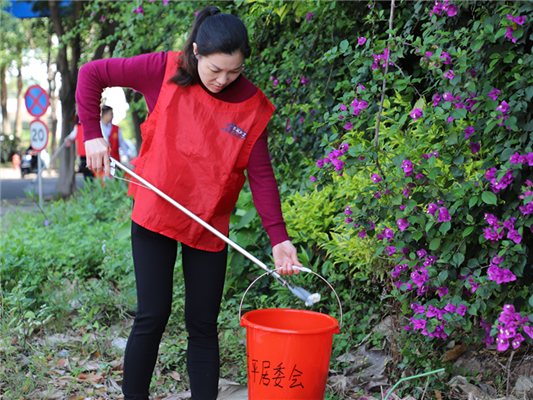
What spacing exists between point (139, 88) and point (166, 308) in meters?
0.84

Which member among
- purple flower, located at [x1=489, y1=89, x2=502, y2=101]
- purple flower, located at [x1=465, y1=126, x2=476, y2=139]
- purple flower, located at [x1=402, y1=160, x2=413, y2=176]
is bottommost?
purple flower, located at [x1=402, y1=160, x2=413, y2=176]

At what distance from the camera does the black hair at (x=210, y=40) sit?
1740 millimetres

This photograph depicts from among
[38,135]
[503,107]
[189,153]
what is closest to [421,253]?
[503,107]

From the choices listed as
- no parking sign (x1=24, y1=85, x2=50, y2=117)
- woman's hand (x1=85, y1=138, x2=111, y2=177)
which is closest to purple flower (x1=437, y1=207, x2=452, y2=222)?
woman's hand (x1=85, y1=138, x2=111, y2=177)

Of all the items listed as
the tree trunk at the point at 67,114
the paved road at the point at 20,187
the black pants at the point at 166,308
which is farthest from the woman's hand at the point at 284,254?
the tree trunk at the point at 67,114

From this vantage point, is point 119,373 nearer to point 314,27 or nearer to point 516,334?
point 516,334

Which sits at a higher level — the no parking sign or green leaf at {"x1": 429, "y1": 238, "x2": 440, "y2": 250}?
the no parking sign

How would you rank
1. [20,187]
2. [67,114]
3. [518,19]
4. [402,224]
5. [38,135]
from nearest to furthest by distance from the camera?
1. [518,19]
2. [402,224]
3. [38,135]
4. [67,114]
5. [20,187]

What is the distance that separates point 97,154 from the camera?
186cm

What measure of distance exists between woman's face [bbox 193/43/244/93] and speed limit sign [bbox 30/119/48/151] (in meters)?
6.24

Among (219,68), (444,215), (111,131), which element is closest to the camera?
(219,68)

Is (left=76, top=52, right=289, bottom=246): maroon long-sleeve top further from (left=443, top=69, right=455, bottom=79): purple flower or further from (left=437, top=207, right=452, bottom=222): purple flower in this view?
(left=443, top=69, right=455, bottom=79): purple flower

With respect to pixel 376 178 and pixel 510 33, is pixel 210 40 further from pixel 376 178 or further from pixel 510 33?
pixel 510 33

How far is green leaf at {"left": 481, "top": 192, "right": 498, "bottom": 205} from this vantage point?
1.71 metres
